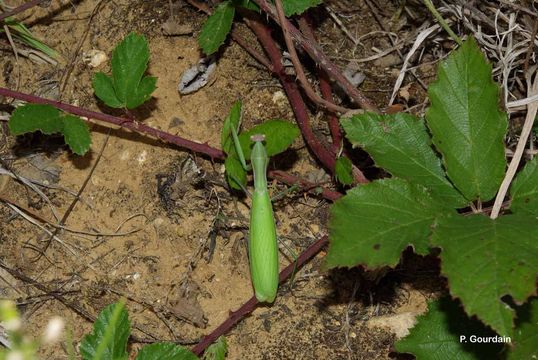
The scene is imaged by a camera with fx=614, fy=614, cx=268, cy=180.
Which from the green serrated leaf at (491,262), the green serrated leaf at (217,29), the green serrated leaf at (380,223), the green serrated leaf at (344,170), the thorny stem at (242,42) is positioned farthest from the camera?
the thorny stem at (242,42)

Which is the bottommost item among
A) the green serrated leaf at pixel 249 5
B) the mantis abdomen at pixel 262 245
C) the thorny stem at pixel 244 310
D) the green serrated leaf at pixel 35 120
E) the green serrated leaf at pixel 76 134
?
the thorny stem at pixel 244 310

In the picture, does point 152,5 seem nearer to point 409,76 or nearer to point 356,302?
point 409,76

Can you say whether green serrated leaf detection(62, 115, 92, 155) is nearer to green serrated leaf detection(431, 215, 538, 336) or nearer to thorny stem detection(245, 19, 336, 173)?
thorny stem detection(245, 19, 336, 173)

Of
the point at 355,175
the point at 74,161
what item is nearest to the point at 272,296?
the point at 355,175

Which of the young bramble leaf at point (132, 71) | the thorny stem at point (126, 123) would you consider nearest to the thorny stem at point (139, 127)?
the thorny stem at point (126, 123)

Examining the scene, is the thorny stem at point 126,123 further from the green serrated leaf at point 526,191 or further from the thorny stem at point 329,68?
the green serrated leaf at point 526,191
